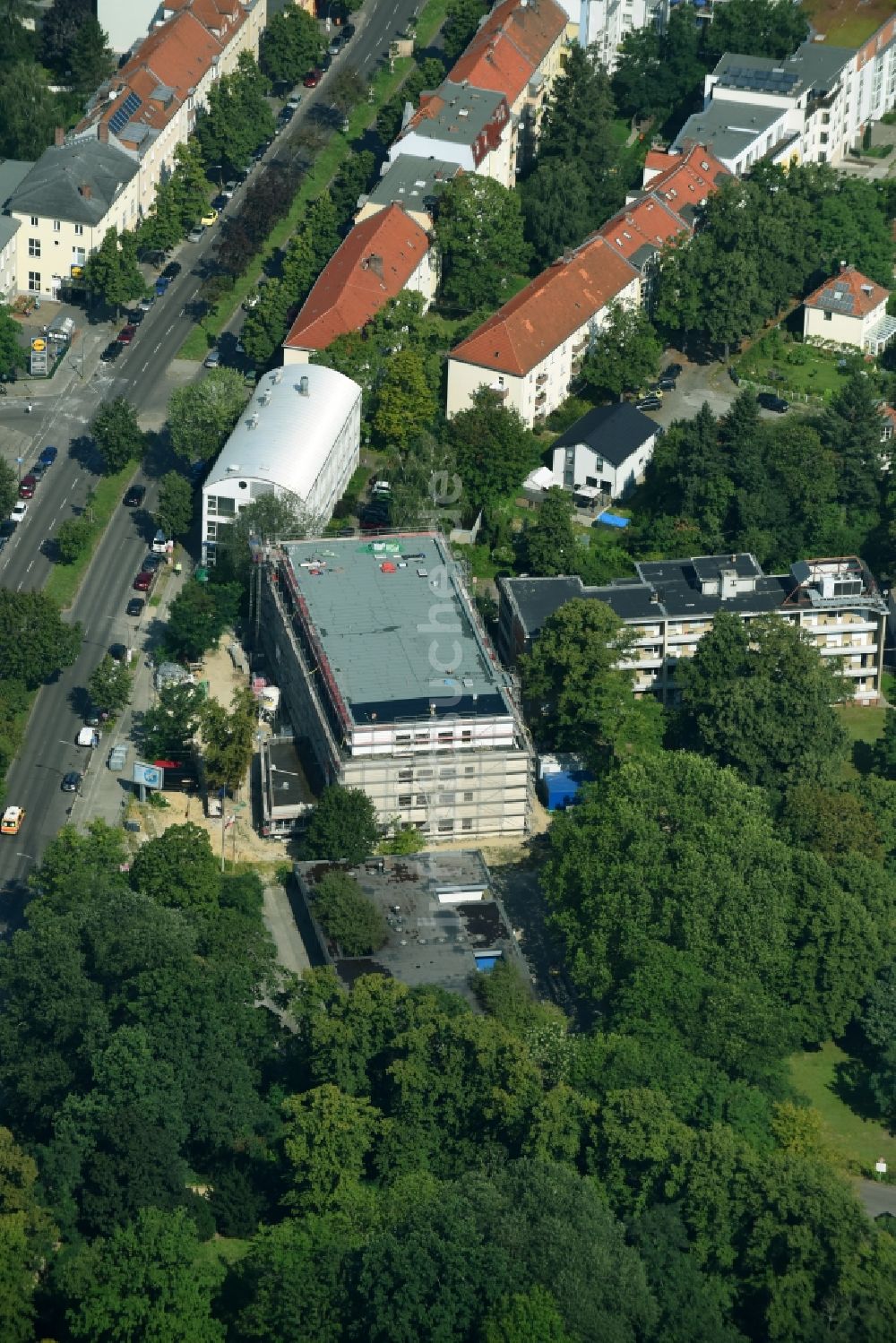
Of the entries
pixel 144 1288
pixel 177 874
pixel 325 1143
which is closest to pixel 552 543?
pixel 177 874

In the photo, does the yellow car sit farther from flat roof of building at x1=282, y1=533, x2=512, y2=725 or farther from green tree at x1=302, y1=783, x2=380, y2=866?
flat roof of building at x1=282, y1=533, x2=512, y2=725

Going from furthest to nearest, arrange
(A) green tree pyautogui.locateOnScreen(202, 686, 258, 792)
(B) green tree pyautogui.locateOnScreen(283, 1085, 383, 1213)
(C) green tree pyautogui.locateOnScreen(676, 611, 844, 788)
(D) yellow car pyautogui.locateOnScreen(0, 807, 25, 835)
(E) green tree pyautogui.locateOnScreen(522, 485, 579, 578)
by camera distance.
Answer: (E) green tree pyautogui.locateOnScreen(522, 485, 579, 578) → (C) green tree pyautogui.locateOnScreen(676, 611, 844, 788) → (A) green tree pyautogui.locateOnScreen(202, 686, 258, 792) → (D) yellow car pyautogui.locateOnScreen(0, 807, 25, 835) → (B) green tree pyautogui.locateOnScreen(283, 1085, 383, 1213)

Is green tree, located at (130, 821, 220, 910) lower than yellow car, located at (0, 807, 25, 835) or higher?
lower

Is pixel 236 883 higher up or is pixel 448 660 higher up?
pixel 448 660

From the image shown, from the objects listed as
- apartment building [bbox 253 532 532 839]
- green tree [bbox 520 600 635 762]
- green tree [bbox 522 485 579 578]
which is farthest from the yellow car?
green tree [bbox 522 485 579 578]

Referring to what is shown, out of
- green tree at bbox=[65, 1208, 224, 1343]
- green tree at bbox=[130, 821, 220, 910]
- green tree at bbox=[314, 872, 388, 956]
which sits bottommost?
green tree at bbox=[65, 1208, 224, 1343]

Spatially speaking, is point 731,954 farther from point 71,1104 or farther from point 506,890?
point 71,1104

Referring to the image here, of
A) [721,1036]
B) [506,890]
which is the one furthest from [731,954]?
[506,890]
